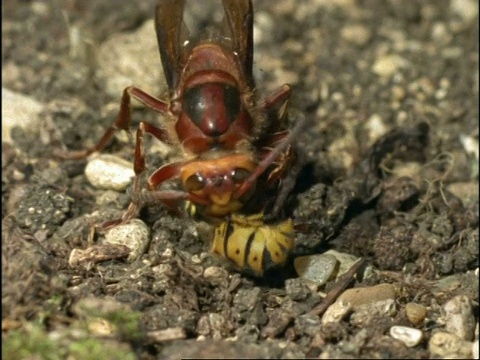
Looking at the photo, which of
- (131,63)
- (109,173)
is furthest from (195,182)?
(131,63)

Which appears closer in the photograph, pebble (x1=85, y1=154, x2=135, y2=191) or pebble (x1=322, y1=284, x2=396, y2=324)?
pebble (x1=322, y1=284, x2=396, y2=324)

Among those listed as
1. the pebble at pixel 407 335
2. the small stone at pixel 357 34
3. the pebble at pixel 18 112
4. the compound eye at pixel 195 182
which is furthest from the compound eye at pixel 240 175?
the small stone at pixel 357 34

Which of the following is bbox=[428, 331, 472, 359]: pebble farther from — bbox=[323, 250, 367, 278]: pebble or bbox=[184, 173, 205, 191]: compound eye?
bbox=[184, 173, 205, 191]: compound eye

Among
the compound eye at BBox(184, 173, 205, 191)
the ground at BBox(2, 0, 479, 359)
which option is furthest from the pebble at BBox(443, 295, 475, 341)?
the compound eye at BBox(184, 173, 205, 191)

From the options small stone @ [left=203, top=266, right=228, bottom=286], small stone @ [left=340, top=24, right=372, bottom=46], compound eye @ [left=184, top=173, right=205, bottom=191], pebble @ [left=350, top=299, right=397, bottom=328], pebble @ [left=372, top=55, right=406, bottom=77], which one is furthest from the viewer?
small stone @ [left=340, top=24, right=372, bottom=46]

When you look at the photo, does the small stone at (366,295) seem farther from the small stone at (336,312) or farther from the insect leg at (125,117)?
the insect leg at (125,117)

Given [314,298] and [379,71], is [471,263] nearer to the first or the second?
[314,298]

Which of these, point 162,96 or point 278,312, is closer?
point 278,312

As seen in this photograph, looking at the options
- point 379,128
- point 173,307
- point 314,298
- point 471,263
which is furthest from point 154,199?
point 379,128
